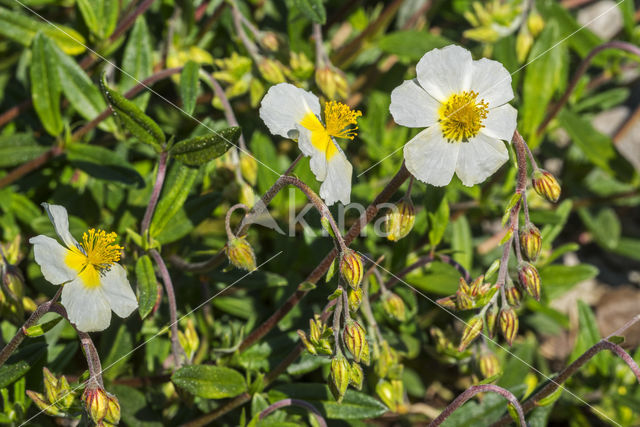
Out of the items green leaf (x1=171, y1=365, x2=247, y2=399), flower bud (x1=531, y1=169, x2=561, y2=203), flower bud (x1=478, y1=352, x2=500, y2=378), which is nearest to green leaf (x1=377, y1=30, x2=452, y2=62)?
flower bud (x1=531, y1=169, x2=561, y2=203)

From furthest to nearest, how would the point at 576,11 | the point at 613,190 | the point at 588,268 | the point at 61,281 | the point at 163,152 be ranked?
the point at 576,11 → the point at 613,190 → the point at 588,268 → the point at 163,152 → the point at 61,281

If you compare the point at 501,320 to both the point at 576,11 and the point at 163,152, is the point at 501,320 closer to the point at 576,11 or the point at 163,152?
the point at 163,152

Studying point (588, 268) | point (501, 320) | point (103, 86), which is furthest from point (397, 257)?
point (103, 86)

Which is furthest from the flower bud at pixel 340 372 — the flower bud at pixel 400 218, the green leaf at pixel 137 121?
the green leaf at pixel 137 121

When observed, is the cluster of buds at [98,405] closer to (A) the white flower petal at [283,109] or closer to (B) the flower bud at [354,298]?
(B) the flower bud at [354,298]

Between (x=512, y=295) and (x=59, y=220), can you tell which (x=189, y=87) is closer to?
(x=59, y=220)

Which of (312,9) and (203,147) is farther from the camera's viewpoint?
(312,9)

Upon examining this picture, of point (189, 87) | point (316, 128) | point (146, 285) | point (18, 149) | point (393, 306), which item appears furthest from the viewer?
point (18, 149)

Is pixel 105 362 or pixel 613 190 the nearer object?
pixel 105 362

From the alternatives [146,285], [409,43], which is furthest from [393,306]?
[409,43]
